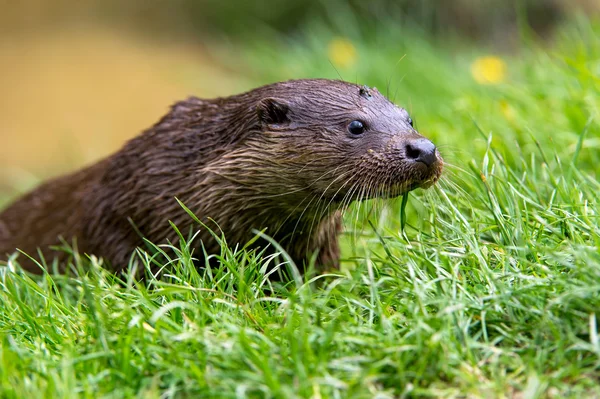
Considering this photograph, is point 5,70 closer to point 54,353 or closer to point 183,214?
point 183,214

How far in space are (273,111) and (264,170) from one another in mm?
263

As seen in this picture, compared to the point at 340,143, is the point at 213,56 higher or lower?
higher

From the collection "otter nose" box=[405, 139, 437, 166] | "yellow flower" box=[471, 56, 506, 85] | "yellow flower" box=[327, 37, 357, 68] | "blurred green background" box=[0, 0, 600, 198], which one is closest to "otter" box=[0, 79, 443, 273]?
"otter nose" box=[405, 139, 437, 166]

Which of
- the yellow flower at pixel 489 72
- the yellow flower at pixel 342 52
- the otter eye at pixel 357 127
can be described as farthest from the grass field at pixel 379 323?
the yellow flower at pixel 342 52

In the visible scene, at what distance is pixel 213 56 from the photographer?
432 inches

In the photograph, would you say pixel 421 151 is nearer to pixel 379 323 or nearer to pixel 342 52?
pixel 379 323

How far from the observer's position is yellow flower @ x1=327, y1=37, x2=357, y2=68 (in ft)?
22.9

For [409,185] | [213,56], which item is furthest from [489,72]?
[213,56]

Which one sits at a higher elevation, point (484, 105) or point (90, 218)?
point (484, 105)

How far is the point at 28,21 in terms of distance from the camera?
40.7 ft

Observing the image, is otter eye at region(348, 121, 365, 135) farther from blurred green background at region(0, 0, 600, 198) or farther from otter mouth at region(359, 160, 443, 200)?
blurred green background at region(0, 0, 600, 198)

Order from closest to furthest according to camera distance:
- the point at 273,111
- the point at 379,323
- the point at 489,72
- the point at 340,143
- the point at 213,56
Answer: the point at 379,323 < the point at 340,143 < the point at 273,111 < the point at 489,72 < the point at 213,56

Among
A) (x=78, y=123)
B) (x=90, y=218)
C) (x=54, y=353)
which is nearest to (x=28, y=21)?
(x=78, y=123)

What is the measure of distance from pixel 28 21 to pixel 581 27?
8.50m
